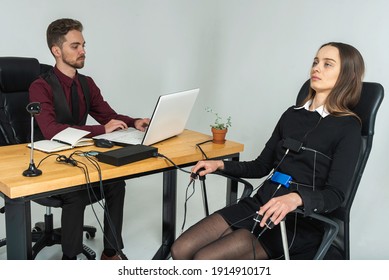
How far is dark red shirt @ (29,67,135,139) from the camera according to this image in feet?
7.39

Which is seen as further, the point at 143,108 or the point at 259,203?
the point at 143,108

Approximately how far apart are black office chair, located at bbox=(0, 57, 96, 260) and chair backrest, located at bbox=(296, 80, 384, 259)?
131cm

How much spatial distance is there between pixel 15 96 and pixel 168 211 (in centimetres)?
104

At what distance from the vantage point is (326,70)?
187 centimetres

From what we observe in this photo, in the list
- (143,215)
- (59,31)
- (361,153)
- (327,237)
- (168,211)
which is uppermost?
(59,31)

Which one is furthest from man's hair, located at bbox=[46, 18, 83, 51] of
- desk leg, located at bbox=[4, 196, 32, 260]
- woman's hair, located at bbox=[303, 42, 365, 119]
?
woman's hair, located at bbox=[303, 42, 365, 119]

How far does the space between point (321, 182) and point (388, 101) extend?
1375 millimetres

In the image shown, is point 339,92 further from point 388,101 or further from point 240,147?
point 388,101

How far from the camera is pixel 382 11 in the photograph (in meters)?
2.90

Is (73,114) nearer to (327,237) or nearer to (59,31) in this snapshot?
(59,31)

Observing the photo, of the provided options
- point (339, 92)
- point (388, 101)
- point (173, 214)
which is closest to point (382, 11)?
point (388, 101)

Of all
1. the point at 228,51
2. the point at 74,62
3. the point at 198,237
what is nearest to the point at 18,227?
the point at 198,237

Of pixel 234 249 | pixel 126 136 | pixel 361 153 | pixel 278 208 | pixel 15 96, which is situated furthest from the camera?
pixel 15 96

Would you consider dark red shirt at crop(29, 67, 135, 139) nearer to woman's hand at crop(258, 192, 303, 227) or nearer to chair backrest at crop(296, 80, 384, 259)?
woman's hand at crop(258, 192, 303, 227)
